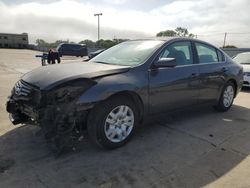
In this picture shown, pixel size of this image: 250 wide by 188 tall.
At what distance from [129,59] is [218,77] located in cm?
219

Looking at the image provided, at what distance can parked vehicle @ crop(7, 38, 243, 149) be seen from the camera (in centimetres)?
319

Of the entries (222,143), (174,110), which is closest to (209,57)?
(174,110)

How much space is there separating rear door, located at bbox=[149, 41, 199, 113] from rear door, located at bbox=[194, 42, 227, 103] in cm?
22

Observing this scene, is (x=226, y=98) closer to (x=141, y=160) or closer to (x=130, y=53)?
(x=130, y=53)

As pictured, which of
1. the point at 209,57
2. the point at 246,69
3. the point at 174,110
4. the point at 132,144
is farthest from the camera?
the point at 246,69

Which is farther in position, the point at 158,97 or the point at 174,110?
the point at 174,110

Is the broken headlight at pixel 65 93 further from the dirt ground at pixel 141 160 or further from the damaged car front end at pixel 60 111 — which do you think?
the dirt ground at pixel 141 160

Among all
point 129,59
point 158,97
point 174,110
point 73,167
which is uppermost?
point 129,59

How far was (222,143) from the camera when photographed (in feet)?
13.0

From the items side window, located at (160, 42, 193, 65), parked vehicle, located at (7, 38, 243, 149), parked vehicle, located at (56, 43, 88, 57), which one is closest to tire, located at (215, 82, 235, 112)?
parked vehicle, located at (7, 38, 243, 149)

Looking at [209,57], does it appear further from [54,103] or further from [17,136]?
[17,136]

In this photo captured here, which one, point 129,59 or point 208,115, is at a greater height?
point 129,59

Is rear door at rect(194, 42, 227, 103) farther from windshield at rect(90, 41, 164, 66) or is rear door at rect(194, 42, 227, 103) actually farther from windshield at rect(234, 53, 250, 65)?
windshield at rect(234, 53, 250, 65)

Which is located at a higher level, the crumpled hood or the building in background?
the building in background
